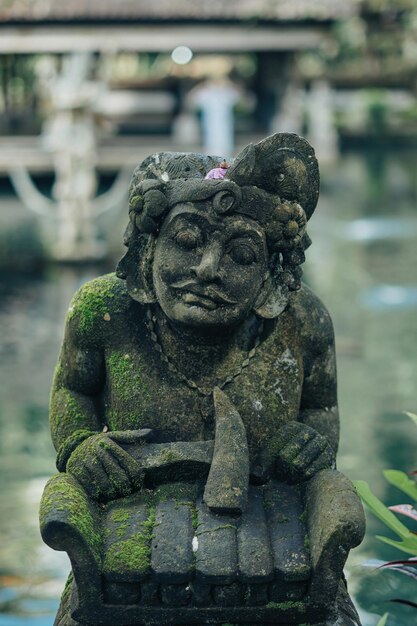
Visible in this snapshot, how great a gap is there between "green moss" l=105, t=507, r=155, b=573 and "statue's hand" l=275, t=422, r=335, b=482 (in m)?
0.43

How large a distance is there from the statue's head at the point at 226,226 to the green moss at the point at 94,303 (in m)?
0.18

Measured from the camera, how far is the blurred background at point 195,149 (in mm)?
5613

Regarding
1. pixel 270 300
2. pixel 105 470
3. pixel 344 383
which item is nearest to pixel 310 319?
pixel 270 300

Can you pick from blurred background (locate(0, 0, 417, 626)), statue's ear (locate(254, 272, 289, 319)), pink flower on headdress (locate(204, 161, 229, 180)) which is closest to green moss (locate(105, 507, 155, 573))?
statue's ear (locate(254, 272, 289, 319))

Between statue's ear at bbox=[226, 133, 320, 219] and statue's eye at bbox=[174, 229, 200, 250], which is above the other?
statue's ear at bbox=[226, 133, 320, 219]

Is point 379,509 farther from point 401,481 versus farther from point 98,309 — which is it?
point 98,309

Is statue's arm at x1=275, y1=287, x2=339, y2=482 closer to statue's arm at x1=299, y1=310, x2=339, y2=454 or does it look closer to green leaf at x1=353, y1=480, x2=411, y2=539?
statue's arm at x1=299, y1=310, x2=339, y2=454

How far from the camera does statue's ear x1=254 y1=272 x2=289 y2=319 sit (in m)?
3.03

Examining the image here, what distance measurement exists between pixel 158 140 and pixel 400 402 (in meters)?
12.0

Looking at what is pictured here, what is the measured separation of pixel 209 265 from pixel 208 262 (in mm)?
11

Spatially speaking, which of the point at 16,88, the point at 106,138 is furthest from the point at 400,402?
the point at 16,88

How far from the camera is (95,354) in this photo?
317 cm

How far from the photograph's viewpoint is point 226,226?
2926mm

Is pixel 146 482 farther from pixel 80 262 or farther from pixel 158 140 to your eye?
pixel 158 140
